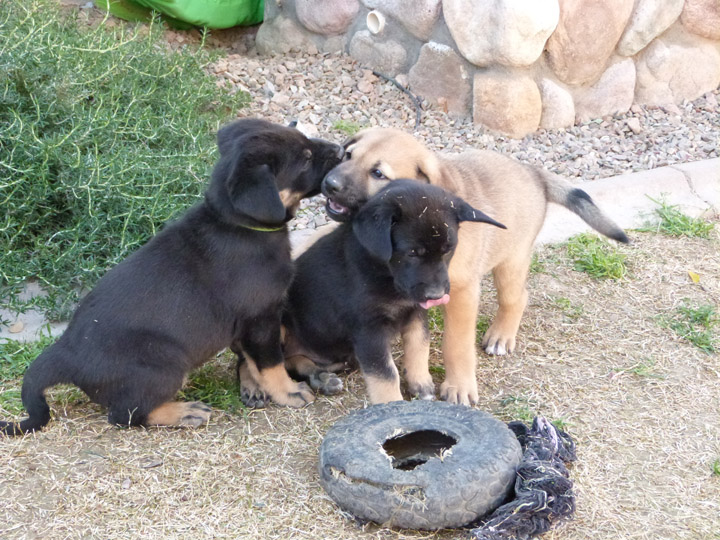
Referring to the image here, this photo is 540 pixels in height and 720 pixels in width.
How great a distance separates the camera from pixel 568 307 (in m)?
5.38

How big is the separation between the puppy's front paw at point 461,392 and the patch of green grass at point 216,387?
3.62 feet

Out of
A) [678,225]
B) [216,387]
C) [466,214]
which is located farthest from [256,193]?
[678,225]

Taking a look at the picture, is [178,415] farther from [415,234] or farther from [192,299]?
[415,234]

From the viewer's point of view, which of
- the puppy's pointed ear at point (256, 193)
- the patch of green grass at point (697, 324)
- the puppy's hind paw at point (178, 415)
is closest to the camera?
the puppy's pointed ear at point (256, 193)

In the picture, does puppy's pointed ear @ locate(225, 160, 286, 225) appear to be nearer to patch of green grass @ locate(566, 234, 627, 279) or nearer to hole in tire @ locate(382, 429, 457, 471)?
hole in tire @ locate(382, 429, 457, 471)

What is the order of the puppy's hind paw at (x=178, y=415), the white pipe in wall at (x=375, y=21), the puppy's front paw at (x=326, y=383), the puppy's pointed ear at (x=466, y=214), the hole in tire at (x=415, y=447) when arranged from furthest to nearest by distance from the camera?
the white pipe in wall at (x=375, y=21), the puppy's front paw at (x=326, y=383), the puppy's hind paw at (x=178, y=415), the puppy's pointed ear at (x=466, y=214), the hole in tire at (x=415, y=447)

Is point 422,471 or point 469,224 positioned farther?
point 469,224

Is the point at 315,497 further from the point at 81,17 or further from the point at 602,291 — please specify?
the point at 81,17

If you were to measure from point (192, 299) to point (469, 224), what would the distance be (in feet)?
5.05

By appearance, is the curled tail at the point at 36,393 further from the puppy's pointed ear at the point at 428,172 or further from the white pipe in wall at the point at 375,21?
the white pipe in wall at the point at 375,21

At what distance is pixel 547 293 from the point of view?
555 cm

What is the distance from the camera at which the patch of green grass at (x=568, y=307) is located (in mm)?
5289

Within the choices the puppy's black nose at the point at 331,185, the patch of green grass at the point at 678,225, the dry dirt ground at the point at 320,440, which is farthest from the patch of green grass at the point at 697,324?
the puppy's black nose at the point at 331,185

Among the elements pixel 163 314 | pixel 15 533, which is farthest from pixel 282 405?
pixel 15 533
